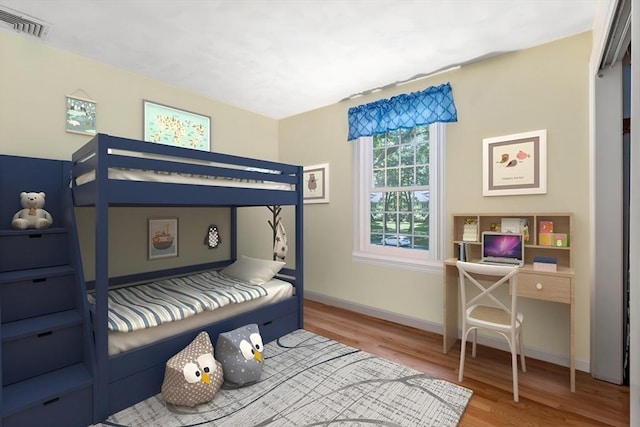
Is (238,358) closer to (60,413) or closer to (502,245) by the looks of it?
(60,413)

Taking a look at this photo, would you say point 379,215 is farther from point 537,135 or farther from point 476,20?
point 476,20

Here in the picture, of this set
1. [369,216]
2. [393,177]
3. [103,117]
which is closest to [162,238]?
[103,117]

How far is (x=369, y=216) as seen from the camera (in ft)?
11.8

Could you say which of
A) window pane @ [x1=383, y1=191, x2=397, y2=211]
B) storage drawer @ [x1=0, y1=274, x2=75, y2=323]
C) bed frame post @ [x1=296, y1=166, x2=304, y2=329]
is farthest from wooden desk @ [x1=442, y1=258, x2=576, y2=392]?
storage drawer @ [x1=0, y1=274, x2=75, y2=323]

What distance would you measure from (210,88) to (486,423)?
368 cm

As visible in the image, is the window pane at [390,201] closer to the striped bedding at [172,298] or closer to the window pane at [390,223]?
the window pane at [390,223]

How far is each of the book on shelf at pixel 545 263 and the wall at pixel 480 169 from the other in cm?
23

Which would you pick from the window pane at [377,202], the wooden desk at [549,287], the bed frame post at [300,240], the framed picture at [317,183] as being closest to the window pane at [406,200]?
the window pane at [377,202]

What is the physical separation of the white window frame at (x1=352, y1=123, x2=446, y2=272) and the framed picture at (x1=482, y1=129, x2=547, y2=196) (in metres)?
0.41

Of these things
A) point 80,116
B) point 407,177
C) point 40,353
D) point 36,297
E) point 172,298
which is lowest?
point 40,353

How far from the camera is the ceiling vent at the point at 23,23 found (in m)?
2.06

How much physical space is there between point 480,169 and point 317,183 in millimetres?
1921

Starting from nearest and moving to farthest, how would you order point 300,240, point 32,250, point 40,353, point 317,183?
point 40,353 → point 32,250 → point 300,240 → point 317,183

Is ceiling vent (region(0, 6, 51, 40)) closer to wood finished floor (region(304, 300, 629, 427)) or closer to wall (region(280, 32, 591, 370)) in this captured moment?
wall (region(280, 32, 591, 370))
